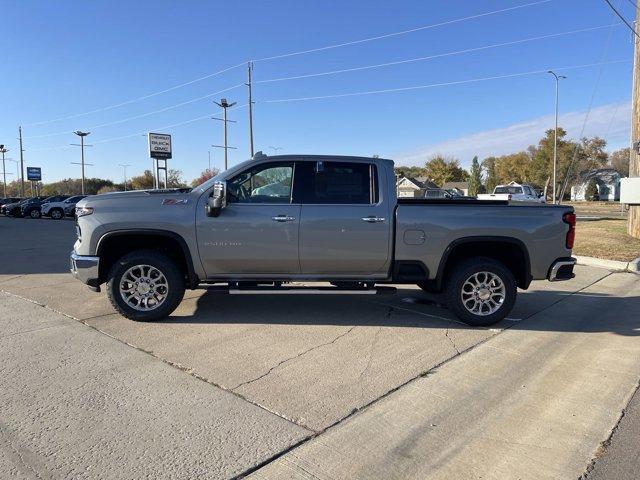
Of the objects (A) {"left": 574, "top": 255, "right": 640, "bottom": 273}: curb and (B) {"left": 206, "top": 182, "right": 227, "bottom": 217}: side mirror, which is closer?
(B) {"left": 206, "top": 182, "right": 227, "bottom": 217}: side mirror

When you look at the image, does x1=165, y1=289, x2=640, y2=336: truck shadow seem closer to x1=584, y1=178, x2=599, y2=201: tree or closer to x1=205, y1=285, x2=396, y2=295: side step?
x1=205, y1=285, x2=396, y2=295: side step

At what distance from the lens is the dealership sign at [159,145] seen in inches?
1414

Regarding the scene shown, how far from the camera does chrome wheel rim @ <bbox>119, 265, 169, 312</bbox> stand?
5.69m

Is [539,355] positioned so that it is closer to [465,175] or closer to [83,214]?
[83,214]

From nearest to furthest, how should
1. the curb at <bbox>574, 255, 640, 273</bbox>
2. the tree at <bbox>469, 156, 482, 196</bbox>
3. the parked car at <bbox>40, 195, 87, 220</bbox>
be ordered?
the curb at <bbox>574, 255, 640, 273</bbox> → the parked car at <bbox>40, 195, 87, 220</bbox> → the tree at <bbox>469, 156, 482, 196</bbox>

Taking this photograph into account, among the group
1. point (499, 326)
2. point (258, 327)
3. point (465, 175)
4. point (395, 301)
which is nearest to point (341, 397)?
point (258, 327)

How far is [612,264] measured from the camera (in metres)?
10.4

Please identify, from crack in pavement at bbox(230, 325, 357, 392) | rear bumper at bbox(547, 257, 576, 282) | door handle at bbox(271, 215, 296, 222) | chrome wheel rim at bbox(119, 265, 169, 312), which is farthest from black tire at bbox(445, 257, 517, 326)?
chrome wheel rim at bbox(119, 265, 169, 312)

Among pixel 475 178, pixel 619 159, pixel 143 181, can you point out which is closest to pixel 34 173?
pixel 143 181

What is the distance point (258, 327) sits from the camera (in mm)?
5605

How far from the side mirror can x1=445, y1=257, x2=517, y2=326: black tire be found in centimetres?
281

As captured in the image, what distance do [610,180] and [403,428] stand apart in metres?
96.9

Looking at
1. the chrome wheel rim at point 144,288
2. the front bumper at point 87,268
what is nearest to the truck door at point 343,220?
the chrome wheel rim at point 144,288

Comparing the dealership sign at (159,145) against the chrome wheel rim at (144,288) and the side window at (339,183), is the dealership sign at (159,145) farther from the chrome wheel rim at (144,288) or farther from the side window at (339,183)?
the side window at (339,183)
